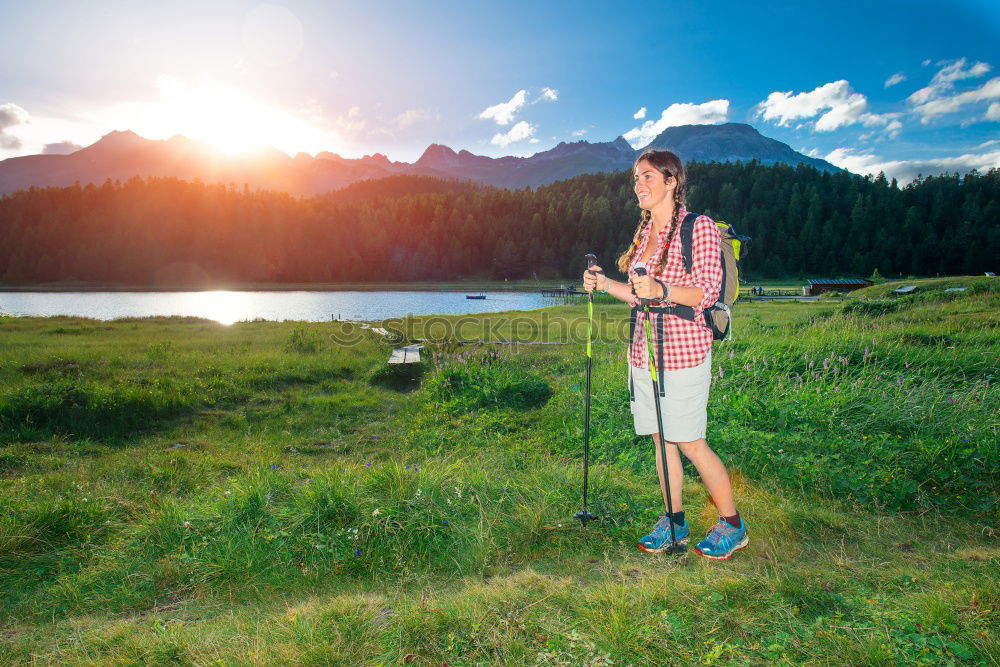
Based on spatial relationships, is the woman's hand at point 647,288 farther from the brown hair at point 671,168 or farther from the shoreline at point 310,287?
the shoreline at point 310,287

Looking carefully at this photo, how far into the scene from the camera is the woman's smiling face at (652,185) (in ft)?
13.1

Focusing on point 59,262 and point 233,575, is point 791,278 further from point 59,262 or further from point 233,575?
point 59,262

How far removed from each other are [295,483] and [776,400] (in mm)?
6915

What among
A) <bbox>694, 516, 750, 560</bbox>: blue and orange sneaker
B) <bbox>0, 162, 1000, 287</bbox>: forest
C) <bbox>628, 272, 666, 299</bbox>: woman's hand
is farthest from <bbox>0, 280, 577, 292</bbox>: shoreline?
<bbox>628, 272, 666, 299</bbox>: woman's hand

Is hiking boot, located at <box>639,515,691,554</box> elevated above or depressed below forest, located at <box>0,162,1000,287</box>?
below

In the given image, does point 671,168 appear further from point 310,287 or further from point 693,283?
point 310,287

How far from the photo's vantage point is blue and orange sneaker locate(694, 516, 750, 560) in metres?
4.05

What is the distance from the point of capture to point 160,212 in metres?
155

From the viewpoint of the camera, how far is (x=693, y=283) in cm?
376

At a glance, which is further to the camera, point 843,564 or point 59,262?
point 59,262

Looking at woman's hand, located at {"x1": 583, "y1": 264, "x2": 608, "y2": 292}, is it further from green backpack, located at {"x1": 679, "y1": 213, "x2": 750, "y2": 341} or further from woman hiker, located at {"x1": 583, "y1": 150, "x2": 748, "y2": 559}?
green backpack, located at {"x1": 679, "y1": 213, "x2": 750, "y2": 341}

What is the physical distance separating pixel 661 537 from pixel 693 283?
7.42 ft

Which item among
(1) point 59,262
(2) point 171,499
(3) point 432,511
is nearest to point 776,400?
(3) point 432,511

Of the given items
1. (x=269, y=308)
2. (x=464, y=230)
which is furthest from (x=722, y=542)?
(x=464, y=230)
